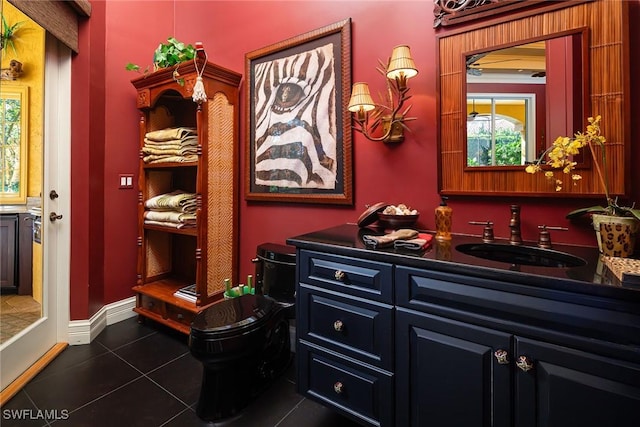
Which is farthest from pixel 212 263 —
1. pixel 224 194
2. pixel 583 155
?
pixel 583 155

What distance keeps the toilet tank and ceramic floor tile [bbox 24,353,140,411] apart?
0.96 meters

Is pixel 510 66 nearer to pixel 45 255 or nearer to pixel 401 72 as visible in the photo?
pixel 401 72

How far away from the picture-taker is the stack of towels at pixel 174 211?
2332 mm

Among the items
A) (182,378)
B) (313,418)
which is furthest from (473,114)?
(182,378)

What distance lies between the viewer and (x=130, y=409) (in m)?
1.59

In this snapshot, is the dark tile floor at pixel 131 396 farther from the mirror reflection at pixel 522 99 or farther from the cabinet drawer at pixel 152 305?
the mirror reflection at pixel 522 99

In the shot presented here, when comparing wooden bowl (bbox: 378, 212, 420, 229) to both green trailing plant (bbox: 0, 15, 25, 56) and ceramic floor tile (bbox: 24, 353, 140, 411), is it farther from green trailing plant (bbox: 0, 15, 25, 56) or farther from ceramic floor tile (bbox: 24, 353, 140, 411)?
green trailing plant (bbox: 0, 15, 25, 56)

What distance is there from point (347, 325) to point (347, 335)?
5 cm

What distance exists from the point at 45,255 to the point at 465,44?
9.65 feet

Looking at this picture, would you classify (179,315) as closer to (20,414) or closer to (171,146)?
(20,414)

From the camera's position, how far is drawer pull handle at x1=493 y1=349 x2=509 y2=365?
38.7 inches

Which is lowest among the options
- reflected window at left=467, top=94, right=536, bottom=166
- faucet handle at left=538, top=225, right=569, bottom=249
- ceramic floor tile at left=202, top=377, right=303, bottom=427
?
ceramic floor tile at left=202, top=377, right=303, bottom=427

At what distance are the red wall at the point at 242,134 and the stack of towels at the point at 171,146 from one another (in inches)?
12.2

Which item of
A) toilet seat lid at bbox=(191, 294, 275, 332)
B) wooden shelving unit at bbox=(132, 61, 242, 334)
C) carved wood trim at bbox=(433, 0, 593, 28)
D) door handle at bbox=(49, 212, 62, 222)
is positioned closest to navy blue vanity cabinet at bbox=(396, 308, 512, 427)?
toilet seat lid at bbox=(191, 294, 275, 332)
